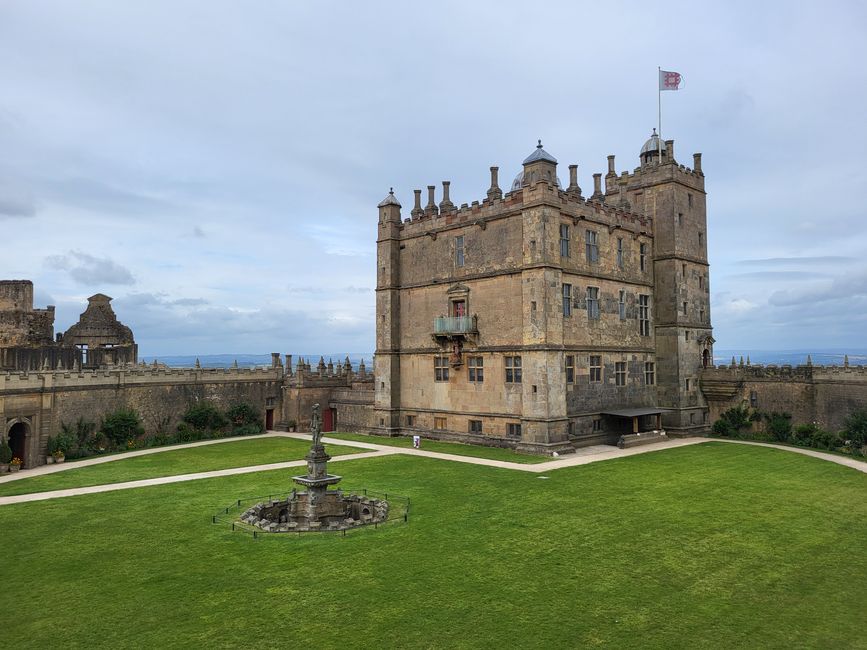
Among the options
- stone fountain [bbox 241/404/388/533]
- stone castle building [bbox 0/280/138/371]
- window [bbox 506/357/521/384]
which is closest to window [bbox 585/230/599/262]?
window [bbox 506/357/521/384]

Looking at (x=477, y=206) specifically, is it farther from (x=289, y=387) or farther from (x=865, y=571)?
(x=865, y=571)

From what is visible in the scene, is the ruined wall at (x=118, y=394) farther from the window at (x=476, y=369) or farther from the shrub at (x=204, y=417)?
the window at (x=476, y=369)

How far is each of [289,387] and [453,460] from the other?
925 inches

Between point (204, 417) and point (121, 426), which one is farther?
point (204, 417)

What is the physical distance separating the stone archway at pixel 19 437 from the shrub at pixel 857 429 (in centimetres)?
4986

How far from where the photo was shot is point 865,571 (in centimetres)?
1631

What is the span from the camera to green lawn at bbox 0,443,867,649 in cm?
1266

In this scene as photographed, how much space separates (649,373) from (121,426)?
38.9 meters

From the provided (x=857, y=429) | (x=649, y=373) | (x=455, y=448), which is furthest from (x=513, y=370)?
(x=857, y=429)

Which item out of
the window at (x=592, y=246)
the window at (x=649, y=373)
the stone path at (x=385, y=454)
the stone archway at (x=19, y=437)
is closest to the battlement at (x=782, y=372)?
the window at (x=649, y=373)

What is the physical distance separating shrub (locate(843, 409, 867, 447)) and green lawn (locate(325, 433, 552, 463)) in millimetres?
18838

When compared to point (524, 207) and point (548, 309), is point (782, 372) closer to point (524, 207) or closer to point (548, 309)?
point (548, 309)

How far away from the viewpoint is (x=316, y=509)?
21234mm

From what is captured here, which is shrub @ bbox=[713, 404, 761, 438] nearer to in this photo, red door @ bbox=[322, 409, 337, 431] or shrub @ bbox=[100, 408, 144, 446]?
red door @ bbox=[322, 409, 337, 431]
